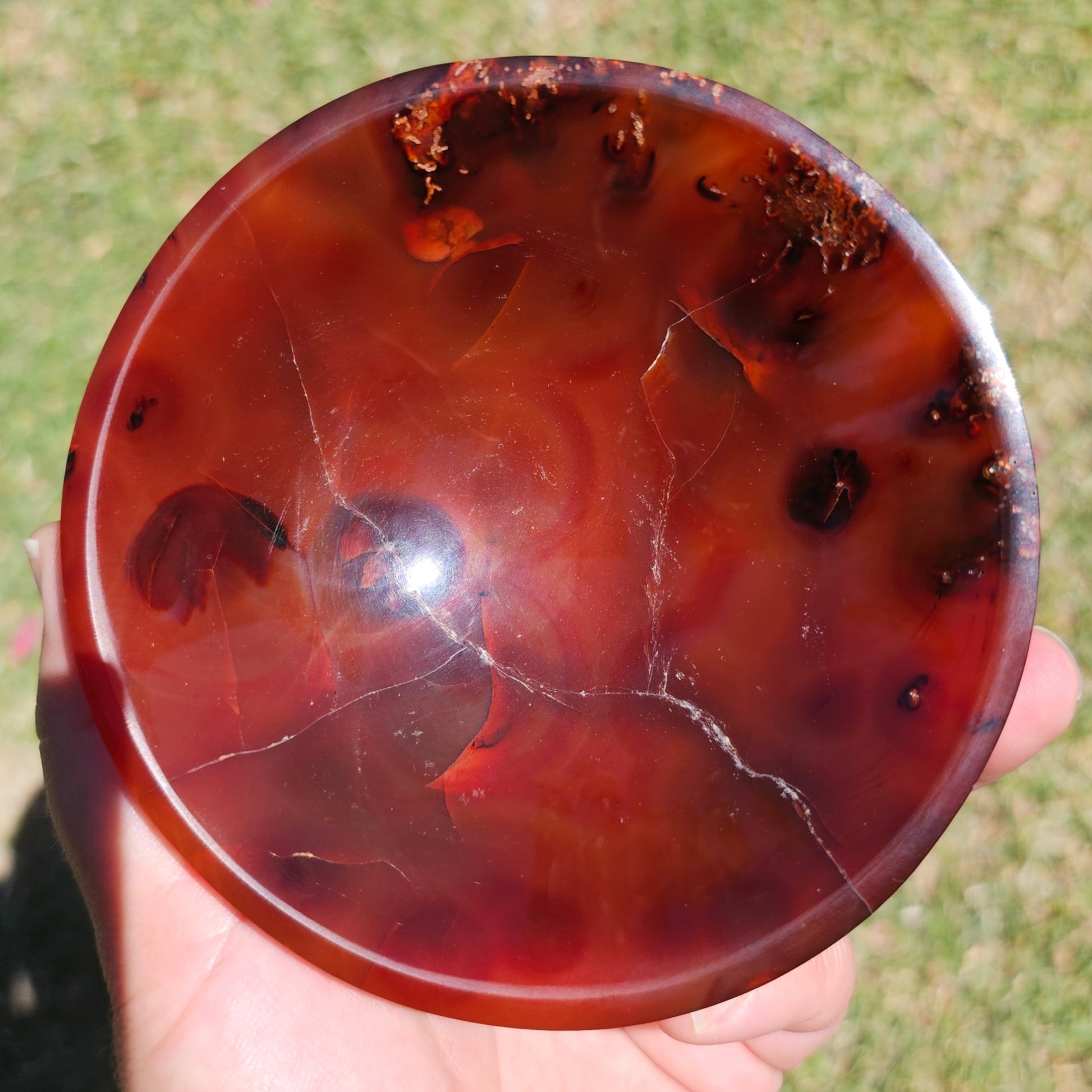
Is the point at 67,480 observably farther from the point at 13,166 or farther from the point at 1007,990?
the point at 1007,990

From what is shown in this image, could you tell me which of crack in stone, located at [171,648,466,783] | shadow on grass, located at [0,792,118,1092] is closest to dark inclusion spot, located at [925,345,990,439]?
crack in stone, located at [171,648,466,783]

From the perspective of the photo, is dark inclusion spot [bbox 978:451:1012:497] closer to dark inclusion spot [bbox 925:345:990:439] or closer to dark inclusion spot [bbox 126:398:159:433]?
dark inclusion spot [bbox 925:345:990:439]

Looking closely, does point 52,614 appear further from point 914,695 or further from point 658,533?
point 914,695

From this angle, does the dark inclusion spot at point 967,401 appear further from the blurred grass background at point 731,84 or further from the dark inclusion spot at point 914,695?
the blurred grass background at point 731,84

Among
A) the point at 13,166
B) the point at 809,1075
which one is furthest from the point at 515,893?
the point at 13,166

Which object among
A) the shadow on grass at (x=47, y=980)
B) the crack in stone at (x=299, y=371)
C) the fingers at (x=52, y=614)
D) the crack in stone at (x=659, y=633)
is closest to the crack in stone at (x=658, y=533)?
the crack in stone at (x=659, y=633)

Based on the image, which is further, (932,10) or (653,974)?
(932,10)
